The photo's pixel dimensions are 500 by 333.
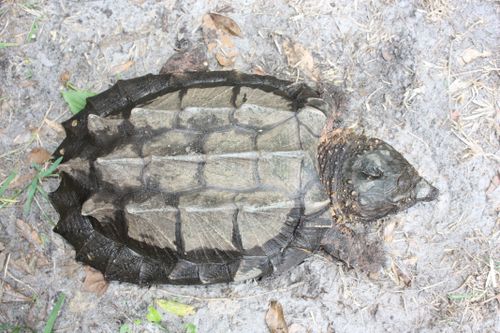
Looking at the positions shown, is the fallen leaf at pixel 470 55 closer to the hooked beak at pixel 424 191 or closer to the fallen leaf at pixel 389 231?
the hooked beak at pixel 424 191

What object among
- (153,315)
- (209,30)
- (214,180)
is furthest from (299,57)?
(153,315)

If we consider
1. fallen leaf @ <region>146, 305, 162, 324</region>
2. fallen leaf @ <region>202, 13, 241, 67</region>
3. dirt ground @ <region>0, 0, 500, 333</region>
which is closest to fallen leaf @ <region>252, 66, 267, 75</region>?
dirt ground @ <region>0, 0, 500, 333</region>

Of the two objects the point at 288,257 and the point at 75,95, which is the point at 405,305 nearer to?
the point at 288,257

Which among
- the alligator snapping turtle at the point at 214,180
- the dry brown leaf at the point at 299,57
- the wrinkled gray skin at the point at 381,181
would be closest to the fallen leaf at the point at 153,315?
the alligator snapping turtle at the point at 214,180

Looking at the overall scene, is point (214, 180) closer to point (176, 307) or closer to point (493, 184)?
point (176, 307)

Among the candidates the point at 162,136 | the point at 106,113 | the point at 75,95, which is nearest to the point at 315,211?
the point at 162,136
